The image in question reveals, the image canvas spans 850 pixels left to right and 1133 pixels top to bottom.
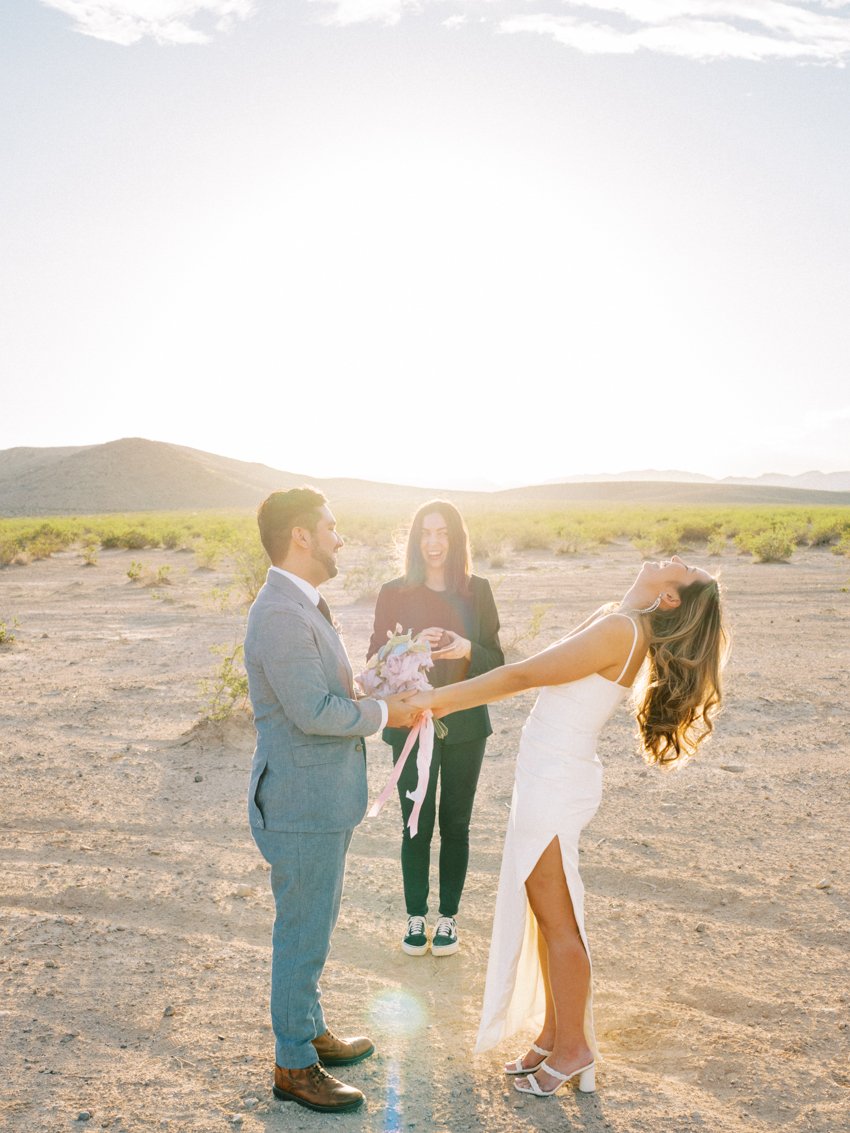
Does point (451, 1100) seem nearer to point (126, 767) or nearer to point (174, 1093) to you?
point (174, 1093)

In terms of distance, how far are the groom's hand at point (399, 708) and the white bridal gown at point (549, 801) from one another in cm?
45

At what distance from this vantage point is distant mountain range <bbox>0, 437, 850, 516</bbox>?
12288 cm

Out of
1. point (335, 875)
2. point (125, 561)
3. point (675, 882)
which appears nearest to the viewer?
point (335, 875)

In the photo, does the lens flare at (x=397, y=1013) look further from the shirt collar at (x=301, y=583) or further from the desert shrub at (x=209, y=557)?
the desert shrub at (x=209, y=557)

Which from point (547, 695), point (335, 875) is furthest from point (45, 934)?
point (547, 695)

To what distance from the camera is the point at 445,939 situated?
Answer: 184 inches

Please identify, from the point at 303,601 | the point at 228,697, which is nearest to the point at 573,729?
the point at 303,601

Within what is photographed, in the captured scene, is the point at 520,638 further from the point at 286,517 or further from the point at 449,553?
the point at 286,517

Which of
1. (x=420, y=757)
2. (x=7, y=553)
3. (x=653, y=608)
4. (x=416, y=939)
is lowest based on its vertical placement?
(x=416, y=939)

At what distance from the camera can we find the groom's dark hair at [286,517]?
3.11 meters

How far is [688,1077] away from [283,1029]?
1641 millimetres

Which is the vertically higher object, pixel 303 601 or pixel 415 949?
pixel 303 601

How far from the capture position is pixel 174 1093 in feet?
11.4

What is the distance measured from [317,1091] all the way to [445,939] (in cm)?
146
